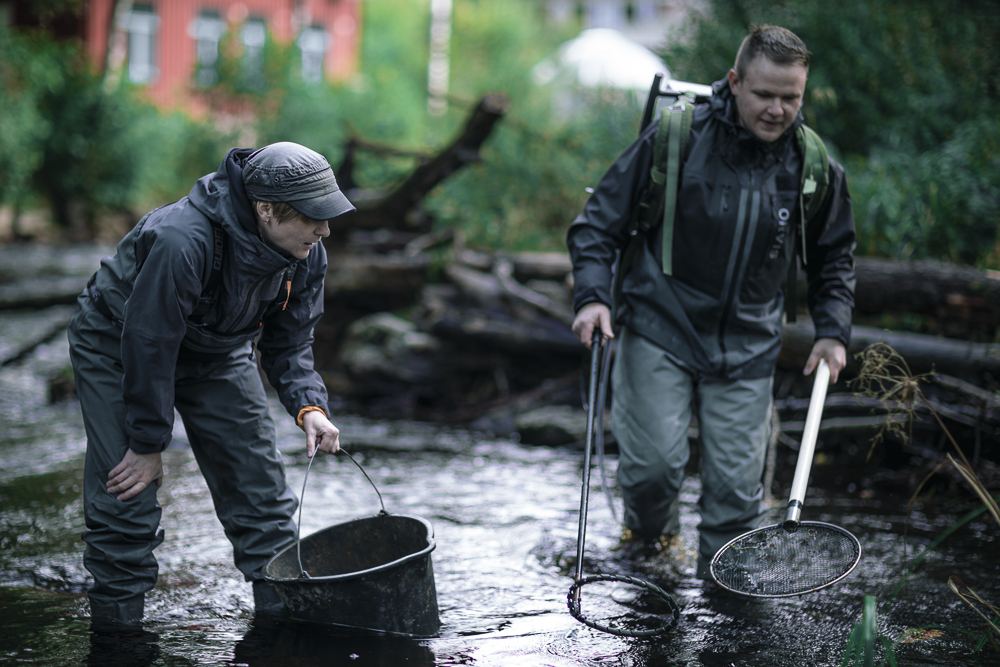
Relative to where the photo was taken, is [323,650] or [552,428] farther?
[552,428]

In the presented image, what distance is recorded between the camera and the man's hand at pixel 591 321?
11.4ft

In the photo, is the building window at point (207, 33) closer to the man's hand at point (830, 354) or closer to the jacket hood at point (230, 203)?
the jacket hood at point (230, 203)

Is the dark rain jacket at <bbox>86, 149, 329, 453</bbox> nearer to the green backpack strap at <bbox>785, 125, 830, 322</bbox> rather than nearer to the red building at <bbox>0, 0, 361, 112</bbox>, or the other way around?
the green backpack strap at <bbox>785, 125, 830, 322</bbox>

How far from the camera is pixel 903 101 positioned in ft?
25.6

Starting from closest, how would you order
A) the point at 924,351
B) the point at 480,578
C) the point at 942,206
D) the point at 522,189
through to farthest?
1. the point at 480,578
2. the point at 924,351
3. the point at 942,206
4. the point at 522,189

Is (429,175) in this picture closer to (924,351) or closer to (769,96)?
(924,351)

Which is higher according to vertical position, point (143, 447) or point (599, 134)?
point (599, 134)

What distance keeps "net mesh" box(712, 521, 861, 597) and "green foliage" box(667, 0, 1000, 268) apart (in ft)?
11.7

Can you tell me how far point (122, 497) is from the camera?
9.70 ft

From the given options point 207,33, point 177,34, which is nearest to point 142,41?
point 177,34

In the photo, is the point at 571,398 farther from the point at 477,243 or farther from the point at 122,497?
the point at 122,497

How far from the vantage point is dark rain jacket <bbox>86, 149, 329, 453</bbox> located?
2707 mm

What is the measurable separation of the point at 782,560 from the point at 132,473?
2228 mm

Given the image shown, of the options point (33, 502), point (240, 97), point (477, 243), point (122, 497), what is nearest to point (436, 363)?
point (477, 243)
